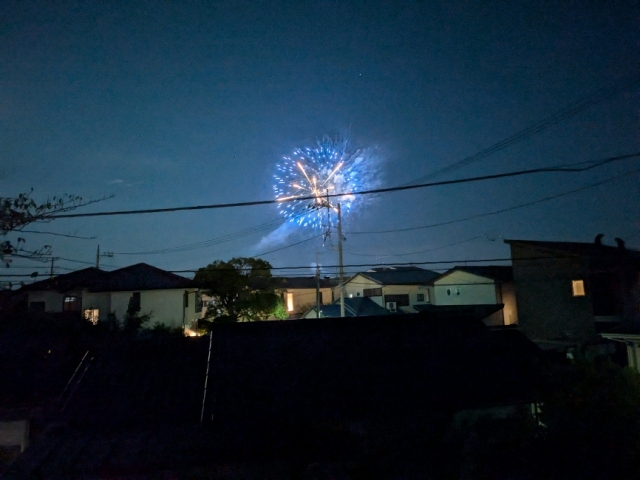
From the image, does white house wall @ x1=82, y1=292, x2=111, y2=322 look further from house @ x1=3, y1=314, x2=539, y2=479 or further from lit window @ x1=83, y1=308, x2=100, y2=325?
house @ x1=3, y1=314, x2=539, y2=479

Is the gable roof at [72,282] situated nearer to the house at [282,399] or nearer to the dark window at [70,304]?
the dark window at [70,304]

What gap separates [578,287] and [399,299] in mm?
17087

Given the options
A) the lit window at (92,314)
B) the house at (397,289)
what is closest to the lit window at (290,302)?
the house at (397,289)

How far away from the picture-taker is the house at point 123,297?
25.7 metres

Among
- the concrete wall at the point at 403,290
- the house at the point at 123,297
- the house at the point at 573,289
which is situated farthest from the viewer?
the concrete wall at the point at 403,290

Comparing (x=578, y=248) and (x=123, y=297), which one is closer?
(x=578, y=248)

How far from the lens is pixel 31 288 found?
26109 millimetres

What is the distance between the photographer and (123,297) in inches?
1015

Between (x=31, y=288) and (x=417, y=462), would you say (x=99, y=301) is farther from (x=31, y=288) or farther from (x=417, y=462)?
(x=417, y=462)

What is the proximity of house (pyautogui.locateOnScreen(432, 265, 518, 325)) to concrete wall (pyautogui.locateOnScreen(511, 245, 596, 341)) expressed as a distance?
3.70 m

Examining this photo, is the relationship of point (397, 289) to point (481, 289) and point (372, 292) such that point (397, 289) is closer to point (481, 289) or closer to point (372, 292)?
point (372, 292)

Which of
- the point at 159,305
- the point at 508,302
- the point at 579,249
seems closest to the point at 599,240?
the point at 579,249

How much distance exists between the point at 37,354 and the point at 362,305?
21.8 m

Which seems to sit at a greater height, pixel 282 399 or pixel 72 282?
pixel 72 282
